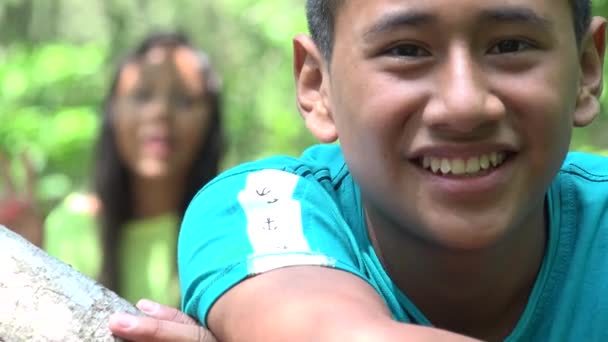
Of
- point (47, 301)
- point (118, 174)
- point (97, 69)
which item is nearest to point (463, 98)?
point (47, 301)

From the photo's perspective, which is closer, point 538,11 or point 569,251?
point 538,11

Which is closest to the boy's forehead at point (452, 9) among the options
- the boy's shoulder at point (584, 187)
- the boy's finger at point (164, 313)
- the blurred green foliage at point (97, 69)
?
the boy's shoulder at point (584, 187)

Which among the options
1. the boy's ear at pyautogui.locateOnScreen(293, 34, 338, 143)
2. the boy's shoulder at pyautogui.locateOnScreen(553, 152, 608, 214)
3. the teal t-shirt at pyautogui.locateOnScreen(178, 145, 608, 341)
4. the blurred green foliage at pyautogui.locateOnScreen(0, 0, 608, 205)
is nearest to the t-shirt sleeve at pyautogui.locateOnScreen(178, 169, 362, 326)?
the teal t-shirt at pyautogui.locateOnScreen(178, 145, 608, 341)

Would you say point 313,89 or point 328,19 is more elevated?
point 328,19

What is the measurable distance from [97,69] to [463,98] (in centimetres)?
593

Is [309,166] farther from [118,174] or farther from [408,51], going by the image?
[118,174]

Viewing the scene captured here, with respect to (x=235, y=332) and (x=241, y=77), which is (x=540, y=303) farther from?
(x=241, y=77)

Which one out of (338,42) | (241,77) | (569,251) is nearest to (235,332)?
(338,42)

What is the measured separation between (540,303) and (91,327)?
2.72 ft

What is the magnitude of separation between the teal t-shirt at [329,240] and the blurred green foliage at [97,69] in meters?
4.86

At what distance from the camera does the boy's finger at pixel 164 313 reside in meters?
1.84

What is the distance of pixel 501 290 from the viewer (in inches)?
81.6

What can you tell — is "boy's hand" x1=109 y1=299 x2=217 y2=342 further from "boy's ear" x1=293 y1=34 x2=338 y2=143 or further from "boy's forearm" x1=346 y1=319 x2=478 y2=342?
"boy's ear" x1=293 y1=34 x2=338 y2=143

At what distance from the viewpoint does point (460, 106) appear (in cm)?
171
